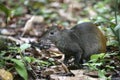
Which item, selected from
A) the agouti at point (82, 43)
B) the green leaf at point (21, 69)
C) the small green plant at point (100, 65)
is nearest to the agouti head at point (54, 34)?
the agouti at point (82, 43)

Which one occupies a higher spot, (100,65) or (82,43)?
(82,43)

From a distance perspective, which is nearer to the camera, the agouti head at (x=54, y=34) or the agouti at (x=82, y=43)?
the agouti at (x=82, y=43)

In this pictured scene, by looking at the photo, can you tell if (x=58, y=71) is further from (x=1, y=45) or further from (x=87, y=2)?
(x=87, y=2)

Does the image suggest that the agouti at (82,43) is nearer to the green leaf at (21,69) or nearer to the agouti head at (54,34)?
the agouti head at (54,34)

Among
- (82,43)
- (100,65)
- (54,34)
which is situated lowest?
(100,65)

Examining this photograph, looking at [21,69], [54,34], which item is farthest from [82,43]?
[21,69]

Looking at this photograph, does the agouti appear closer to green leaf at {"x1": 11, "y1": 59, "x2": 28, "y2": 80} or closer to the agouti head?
the agouti head

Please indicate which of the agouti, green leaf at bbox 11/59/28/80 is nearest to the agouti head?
the agouti

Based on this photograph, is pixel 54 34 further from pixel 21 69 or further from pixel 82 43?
pixel 21 69
